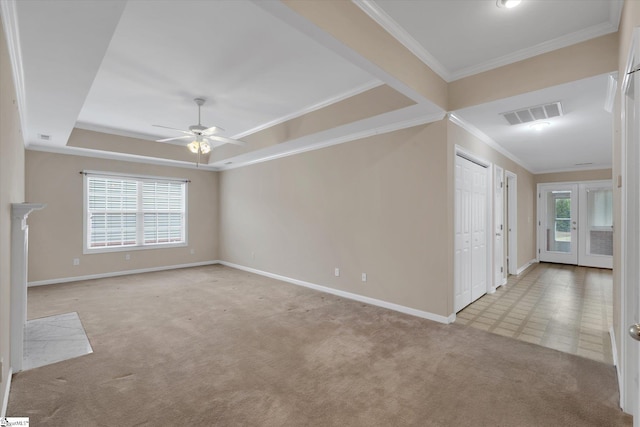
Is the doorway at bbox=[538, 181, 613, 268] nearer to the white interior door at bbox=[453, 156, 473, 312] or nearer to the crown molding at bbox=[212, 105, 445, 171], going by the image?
the white interior door at bbox=[453, 156, 473, 312]

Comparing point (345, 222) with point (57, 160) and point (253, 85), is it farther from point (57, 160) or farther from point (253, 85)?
point (57, 160)

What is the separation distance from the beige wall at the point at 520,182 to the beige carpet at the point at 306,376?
5.75ft

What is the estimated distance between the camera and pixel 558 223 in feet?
25.1

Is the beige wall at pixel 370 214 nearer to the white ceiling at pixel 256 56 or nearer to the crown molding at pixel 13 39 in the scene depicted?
the white ceiling at pixel 256 56

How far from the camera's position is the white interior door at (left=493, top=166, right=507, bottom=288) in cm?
497

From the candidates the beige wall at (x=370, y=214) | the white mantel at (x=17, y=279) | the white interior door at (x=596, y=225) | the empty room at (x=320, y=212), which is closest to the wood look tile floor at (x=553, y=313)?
the empty room at (x=320, y=212)

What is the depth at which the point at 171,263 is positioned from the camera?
271 inches

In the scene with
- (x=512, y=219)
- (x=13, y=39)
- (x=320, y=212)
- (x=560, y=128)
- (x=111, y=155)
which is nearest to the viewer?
(x=13, y=39)

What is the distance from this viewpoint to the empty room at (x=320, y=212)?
6.56ft

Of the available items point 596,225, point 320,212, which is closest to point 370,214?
point 320,212

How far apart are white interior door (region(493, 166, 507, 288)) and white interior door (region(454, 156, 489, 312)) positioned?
1.32 feet

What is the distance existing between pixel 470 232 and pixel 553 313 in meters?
1.43

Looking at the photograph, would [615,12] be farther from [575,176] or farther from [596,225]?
[596,225]

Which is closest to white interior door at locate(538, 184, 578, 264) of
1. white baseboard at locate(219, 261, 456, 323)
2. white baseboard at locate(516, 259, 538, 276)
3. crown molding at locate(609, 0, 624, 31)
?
white baseboard at locate(516, 259, 538, 276)
